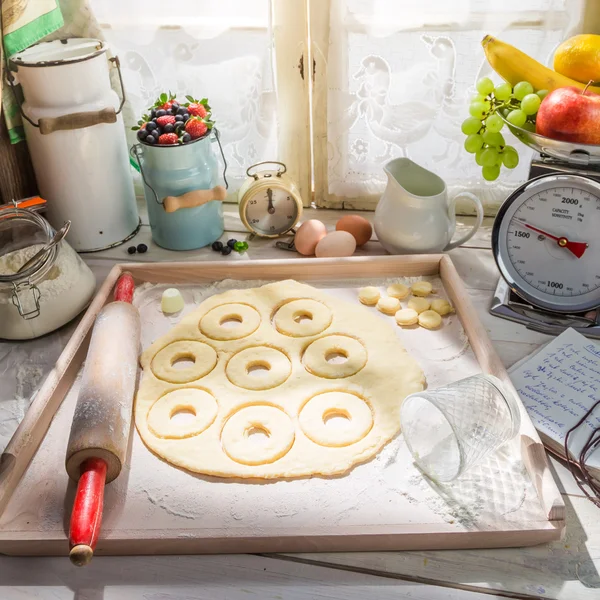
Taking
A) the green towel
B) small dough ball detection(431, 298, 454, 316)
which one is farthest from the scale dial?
the green towel

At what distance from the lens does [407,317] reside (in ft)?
3.86

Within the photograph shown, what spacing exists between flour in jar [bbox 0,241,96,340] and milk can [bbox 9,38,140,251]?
219 millimetres

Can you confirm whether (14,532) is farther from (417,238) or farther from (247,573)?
(417,238)

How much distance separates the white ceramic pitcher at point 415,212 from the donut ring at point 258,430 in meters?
0.51

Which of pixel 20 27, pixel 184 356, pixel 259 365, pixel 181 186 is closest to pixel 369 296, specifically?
pixel 259 365

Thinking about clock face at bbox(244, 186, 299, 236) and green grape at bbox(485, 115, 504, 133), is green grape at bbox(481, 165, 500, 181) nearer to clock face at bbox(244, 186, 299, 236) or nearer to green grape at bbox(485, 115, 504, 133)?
green grape at bbox(485, 115, 504, 133)

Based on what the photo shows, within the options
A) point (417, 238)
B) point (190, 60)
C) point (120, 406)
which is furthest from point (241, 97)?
point (120, 406)

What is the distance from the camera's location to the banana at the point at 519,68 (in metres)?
1.15

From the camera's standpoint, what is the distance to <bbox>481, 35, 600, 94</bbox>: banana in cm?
115

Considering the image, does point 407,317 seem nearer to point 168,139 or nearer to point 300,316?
point 300,316

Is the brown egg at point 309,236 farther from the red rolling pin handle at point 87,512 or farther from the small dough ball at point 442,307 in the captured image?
the red rolling pin handle at point 87,512

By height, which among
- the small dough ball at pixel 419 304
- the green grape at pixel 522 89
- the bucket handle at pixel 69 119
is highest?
the green grape at pixel 522 89

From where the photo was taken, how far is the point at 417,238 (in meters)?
1.33

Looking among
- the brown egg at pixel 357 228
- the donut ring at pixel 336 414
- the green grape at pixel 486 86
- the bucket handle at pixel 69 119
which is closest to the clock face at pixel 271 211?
the brown egg at pixel 357 228
